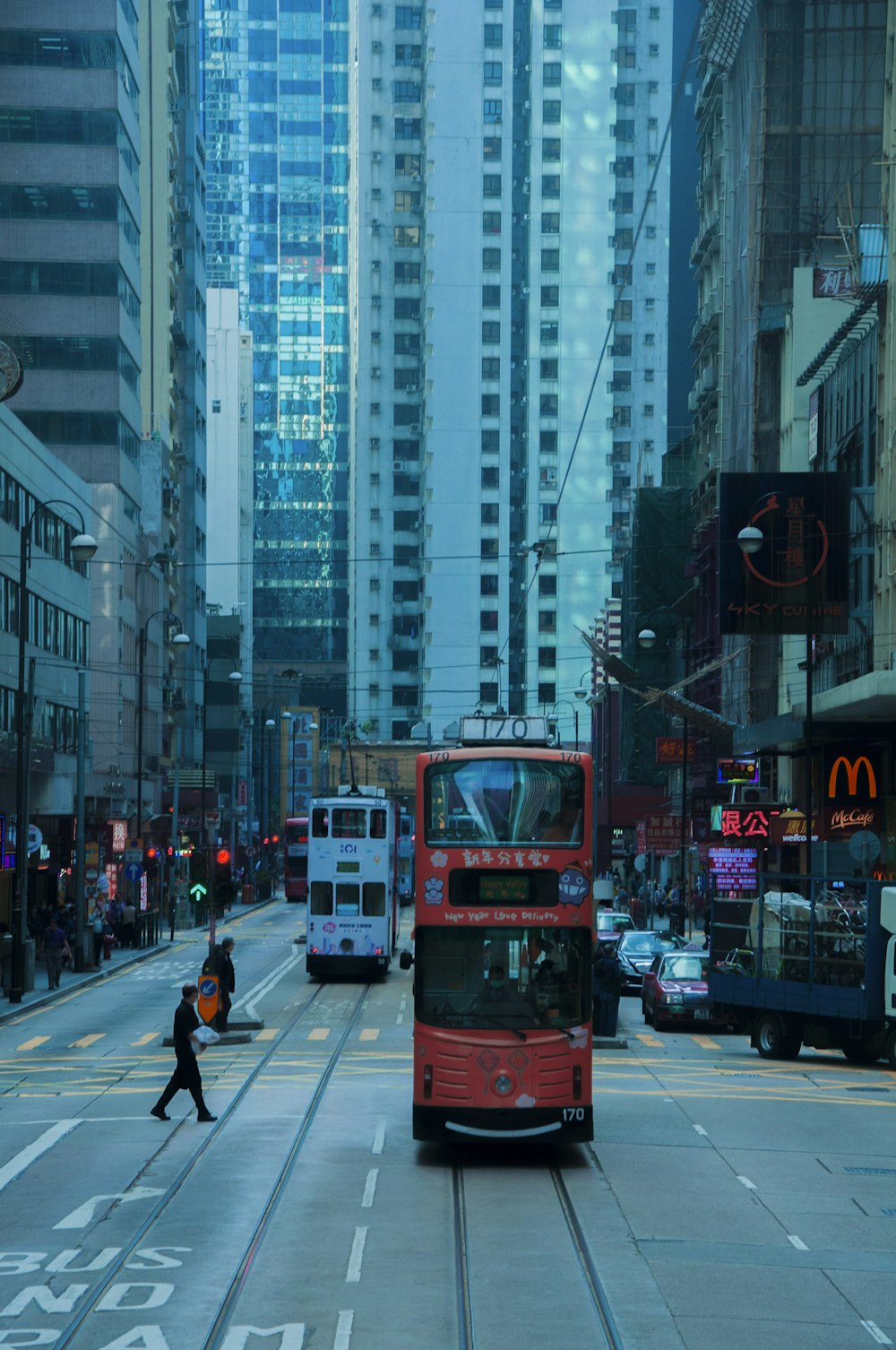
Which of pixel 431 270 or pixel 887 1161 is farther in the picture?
pixel 431 270

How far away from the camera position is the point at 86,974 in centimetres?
5375

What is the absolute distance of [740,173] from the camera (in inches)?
2744

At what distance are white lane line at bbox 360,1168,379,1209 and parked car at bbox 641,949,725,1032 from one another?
1734 centimetres

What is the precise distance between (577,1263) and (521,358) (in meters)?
137

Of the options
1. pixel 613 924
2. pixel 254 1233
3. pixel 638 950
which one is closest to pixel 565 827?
pixel 254 1233

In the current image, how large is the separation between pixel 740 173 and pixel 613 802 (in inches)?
1821

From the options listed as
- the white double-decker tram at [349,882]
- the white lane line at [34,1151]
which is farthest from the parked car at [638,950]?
the white lane line at [34,1151]

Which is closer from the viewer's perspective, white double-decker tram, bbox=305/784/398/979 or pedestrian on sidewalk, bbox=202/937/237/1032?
pedestrian on sidewalk, bbox=202/937/237/1032

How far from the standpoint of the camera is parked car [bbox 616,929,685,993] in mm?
46156

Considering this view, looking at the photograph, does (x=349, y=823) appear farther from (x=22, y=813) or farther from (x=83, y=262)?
(x=83, y=262)

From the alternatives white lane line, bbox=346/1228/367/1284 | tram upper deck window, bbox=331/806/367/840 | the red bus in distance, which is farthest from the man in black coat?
the red bus in distance

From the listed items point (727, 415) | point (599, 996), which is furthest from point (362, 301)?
point (599, 996)

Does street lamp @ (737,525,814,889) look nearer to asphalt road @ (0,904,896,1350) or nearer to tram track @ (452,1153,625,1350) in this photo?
asphalt road @ (0,904,896,1350)

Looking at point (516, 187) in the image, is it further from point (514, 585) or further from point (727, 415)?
point (727, 415)
